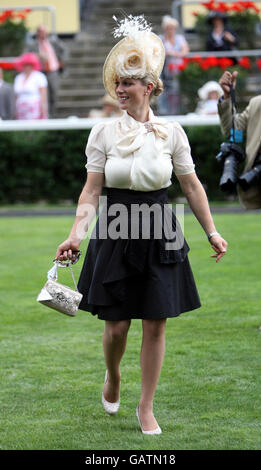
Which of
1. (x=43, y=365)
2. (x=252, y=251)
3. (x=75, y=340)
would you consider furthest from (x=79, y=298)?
(x=252, y=251)

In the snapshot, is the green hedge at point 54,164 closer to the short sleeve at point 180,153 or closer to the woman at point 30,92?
the woman at point 30,92

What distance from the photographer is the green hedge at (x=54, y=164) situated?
16219mm

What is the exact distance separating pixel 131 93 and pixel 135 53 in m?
0.20

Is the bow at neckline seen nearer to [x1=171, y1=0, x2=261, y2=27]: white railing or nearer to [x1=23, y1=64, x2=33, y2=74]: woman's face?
[x1=23, y1=64, x2=33, y2=74]: woman's face

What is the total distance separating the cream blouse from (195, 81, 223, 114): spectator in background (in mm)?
10414

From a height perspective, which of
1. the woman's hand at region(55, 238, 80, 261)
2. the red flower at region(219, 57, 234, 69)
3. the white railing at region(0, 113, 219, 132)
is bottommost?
the white railing at region(0, 113, 219, 132)

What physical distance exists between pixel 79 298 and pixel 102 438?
0.71 meters

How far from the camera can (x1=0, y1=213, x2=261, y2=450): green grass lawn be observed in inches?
183

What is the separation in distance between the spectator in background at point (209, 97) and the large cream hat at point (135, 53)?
409 inches

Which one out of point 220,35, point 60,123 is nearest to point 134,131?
point 60,123

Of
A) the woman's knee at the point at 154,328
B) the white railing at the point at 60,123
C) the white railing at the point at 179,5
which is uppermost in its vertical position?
the woman's knee at the point at 154,328

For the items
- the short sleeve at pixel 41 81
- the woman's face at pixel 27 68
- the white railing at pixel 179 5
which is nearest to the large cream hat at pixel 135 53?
the woman's face at pixel 27 68

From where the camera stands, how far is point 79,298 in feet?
14.9

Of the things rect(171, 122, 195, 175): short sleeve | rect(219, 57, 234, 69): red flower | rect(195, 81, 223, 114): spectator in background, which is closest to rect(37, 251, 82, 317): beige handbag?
rect(171, 122, 195, 175): short sleeve
